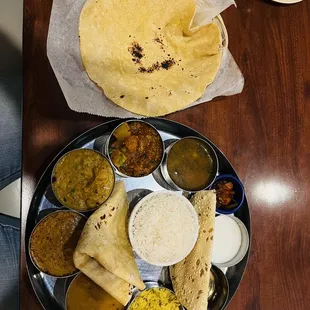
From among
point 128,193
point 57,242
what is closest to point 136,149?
point 128,193

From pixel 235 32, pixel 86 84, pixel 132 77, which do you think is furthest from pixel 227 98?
pixel 86 84

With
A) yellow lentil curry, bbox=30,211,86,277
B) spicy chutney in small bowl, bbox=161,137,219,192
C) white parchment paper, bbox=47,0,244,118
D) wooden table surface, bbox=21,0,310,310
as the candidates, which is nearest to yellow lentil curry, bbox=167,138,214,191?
spicy chutney in small bowl, bbox=161,137,219,192

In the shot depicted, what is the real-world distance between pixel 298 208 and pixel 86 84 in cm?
95

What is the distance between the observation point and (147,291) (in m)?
1.53

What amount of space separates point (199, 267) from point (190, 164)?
0.35 m

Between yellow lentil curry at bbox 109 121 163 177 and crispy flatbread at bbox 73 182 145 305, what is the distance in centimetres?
9

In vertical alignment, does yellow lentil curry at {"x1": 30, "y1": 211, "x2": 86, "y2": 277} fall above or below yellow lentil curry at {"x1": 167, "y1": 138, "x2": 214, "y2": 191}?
below

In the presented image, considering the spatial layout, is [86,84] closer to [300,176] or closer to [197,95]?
[197,95]

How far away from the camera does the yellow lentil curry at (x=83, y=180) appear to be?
146 cm

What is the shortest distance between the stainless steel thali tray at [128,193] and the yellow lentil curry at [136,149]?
0.06 m

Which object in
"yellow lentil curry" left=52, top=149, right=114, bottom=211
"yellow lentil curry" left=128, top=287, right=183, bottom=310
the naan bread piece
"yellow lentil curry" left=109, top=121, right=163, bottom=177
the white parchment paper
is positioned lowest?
"yellow lentil curry" left=128, top=287, right=183, bottom=310

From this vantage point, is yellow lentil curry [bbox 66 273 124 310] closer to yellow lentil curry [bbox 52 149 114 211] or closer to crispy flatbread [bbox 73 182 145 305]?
crispy flatbread [bbox 73 182 145 305]

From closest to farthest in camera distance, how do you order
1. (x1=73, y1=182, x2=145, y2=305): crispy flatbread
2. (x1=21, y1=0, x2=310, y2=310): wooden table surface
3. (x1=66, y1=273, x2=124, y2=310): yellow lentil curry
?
(x1=73, y1=182, x2=145, y2=305): crispy flatbread, (x1=66, y1=273, x2=124, y2=310): yellow lentil curry, (x1=21, y1=0, x2=310, y2=310): wooden table surface

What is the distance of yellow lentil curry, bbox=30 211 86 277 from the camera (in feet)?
4.75
